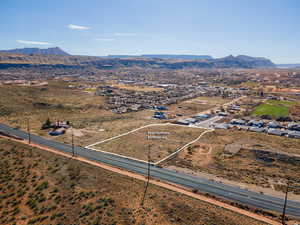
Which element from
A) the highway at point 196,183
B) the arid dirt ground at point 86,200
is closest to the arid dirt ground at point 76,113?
the highway at point 196,183

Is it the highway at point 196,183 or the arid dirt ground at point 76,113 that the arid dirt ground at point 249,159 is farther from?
the arid dirt ground at point 76,113

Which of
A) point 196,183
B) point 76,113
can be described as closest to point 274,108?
point 196,183

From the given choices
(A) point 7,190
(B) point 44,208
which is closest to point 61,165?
(A) point 7,190

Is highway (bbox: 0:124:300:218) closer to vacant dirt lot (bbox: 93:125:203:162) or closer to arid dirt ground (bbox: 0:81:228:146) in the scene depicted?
vacant dirt lot (bbox: 93:125:203:162)

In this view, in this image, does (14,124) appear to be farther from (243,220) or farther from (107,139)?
(243,220)

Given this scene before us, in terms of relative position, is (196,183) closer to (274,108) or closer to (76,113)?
(76,113)

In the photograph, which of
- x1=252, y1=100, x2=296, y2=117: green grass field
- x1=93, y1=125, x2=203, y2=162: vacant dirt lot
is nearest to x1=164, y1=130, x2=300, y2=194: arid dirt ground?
x1=93, y1=125, x2=203, y2=162: vacant dirt lot
